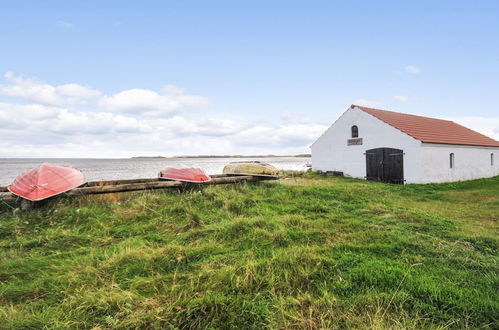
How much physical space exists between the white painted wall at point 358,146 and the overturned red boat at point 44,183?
56.9ft

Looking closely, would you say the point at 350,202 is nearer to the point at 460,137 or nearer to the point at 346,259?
the point at 346,259

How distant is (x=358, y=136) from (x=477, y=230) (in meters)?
14.6

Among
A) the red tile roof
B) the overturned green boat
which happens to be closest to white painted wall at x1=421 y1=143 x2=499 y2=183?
the red tile roof

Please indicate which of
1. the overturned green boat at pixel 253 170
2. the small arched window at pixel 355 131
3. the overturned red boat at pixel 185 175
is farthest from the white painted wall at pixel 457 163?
the overturned red boat at pixel 185 175

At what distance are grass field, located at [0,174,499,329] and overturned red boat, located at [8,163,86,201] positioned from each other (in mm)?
763

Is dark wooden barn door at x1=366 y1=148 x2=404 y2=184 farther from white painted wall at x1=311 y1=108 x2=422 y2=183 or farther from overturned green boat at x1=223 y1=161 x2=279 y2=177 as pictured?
overturned green boat at x1=223 y1=161 x2=279 y2=177

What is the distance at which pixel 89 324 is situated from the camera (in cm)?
283

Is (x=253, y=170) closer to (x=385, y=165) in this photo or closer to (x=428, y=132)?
(x=385, y=165)

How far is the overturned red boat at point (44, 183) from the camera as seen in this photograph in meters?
7.93

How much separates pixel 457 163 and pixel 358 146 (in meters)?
6.84

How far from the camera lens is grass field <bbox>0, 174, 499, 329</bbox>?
2912 mm

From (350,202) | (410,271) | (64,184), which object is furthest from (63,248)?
(350,202)

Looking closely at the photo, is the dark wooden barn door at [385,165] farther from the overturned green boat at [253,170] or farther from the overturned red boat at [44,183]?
the overturned red boat at [44,183]

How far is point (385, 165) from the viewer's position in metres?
18.3
